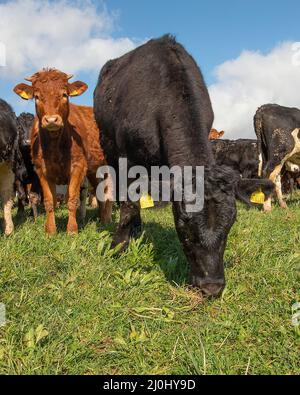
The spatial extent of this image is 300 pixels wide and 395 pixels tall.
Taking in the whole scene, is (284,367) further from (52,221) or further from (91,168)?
(91,168)

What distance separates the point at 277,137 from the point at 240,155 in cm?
622

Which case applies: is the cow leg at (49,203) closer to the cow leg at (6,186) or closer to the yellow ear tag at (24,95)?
the yellow ear tag at (24,95)

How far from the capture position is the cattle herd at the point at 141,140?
4.02m

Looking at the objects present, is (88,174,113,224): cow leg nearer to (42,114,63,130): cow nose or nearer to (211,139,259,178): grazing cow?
(42,114,63,130): cow nose

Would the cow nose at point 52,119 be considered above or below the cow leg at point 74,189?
above

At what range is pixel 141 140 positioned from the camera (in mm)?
5074

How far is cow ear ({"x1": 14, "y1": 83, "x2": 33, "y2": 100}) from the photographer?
20.0 ft

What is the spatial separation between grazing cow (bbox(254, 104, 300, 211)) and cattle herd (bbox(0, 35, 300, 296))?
15.6 ft

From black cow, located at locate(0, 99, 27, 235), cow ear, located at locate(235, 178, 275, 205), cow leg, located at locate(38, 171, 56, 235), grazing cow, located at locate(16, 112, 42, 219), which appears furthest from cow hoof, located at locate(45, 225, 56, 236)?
cow ear, located at locate(235, 178, 275, 205)

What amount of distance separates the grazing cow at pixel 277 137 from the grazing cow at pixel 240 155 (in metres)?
5.07

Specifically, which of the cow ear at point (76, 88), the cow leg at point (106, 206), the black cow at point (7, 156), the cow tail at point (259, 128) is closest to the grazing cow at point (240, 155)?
the cow tail at point (259, 128)

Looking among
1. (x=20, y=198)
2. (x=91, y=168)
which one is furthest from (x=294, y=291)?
(x=20, y=198)

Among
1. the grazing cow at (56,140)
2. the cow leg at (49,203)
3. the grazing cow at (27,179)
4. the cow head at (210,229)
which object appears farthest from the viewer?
the grazing cow at (27,179)

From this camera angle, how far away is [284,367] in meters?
3.12
